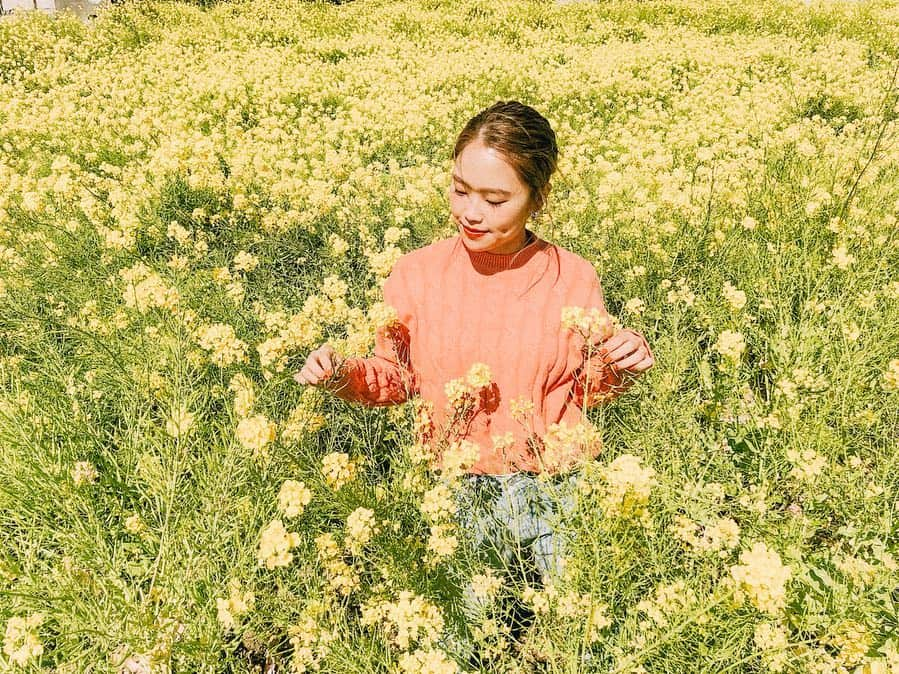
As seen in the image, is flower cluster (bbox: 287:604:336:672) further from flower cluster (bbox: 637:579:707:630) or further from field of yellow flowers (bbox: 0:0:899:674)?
flower cluster (bbox: 637:579:707:630)

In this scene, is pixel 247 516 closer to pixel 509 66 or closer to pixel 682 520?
pixel 682 520

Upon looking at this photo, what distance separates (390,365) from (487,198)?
0.64 metres

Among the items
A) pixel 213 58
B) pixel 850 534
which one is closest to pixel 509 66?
pixel 213 58

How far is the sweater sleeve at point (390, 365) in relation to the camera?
1.71 m

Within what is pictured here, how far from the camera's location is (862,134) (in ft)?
16.4

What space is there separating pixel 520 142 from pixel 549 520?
108 centimetres

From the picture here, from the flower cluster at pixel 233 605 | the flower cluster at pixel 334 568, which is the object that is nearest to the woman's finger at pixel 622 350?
the flower cluster at pixel 334 568

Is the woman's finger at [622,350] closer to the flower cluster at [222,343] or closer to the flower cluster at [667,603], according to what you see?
Answer: the flower cluster at [667,603]

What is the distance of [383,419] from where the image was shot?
85.0 inches

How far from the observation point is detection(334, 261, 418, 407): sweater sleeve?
1.71 m

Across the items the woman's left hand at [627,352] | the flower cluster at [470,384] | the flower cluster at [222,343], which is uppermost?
the woman's left hand at [627,352]

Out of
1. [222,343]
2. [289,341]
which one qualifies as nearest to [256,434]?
[289,341]

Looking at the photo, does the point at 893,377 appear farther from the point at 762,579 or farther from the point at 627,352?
the point at 762,579

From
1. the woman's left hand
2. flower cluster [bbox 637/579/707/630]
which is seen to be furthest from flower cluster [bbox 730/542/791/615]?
the woman's left hand
